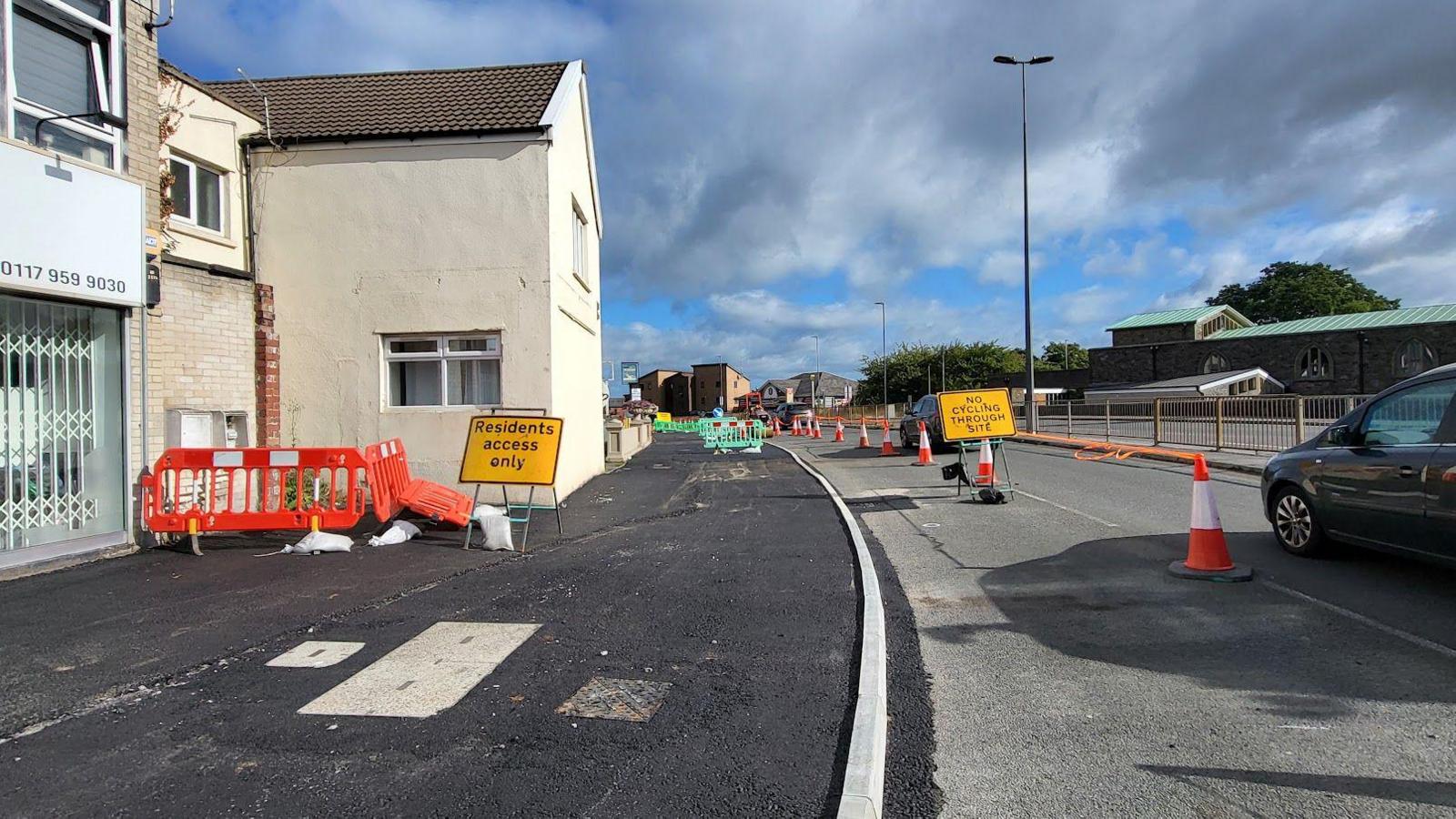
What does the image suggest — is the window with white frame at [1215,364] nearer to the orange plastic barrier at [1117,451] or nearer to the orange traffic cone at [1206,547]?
the orange plastic barrier at [1117,451]

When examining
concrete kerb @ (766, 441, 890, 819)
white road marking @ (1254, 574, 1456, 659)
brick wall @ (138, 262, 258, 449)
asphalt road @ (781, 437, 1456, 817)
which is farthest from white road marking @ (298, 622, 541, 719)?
brick wall @ (138, 262, 258, 449)

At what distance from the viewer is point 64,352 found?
776 centimetres

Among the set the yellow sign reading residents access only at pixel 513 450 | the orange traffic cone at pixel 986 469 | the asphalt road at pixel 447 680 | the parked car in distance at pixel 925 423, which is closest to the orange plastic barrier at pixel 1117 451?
the parked car in distance at pixel 925 423

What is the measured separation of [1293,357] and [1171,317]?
12.6 metres

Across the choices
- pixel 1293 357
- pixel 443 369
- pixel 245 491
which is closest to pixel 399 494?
pixel 245 491

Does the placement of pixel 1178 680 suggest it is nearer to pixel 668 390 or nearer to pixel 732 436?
pixel 732 436

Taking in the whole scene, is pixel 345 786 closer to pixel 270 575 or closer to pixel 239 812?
pixel 239 812

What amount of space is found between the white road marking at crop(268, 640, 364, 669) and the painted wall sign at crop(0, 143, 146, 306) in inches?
187

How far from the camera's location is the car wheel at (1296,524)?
6867mm

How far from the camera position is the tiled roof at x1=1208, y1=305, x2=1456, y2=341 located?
4725 centimetres

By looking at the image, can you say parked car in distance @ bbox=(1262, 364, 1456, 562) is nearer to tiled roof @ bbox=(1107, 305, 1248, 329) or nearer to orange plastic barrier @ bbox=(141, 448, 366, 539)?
orange plastic barrier @ bbox=(141, 448, 366, 539)

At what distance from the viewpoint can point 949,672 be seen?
4.58 meters

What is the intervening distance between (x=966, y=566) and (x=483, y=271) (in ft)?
25.9

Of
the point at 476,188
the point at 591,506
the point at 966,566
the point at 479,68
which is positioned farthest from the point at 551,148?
the point at 966,566
